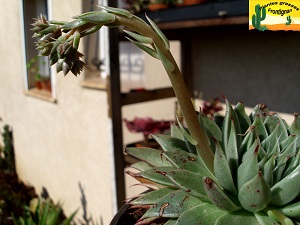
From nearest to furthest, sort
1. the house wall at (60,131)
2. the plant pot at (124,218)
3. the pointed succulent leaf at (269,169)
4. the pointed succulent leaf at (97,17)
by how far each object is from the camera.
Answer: the pointed succulent leaf at (97,17) < the pointed succulent leaf at (269,169) < the plant pot at (124,218) < the house wall at (60,131)

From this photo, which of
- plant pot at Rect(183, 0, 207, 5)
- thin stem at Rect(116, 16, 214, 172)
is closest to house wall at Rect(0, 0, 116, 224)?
plant pot at Rect(183, 0, 207, 5)

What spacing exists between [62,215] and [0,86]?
78.1 inches

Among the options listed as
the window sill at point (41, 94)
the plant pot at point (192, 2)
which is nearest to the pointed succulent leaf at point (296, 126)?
the plant pot at point (192, 2)

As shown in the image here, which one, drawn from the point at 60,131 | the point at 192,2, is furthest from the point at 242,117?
the point at 60,131

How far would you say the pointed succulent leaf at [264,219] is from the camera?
0.75 metres

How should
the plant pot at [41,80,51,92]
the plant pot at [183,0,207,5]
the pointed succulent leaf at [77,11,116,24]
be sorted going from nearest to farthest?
1. the pointed succulent leaf at [77,11,116,24]
2. the plant pot at [183,0,207,5]
3. the plant pot at [41,80,51,92]

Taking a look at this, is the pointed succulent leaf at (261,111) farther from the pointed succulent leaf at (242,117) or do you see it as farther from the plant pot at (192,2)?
the plant pot at (192,2)

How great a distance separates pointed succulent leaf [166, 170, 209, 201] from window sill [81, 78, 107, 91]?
1.85m

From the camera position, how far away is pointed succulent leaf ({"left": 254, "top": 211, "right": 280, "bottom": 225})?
754 millimetres

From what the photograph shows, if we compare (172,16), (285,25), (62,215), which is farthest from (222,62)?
(62,215)

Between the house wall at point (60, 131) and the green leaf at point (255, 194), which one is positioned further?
the house wall at point (60, 131)

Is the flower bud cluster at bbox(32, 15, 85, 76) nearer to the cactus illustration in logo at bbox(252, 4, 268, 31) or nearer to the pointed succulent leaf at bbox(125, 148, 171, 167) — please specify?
the pointed succulent leaf at bbox(125, 148, 171, 167)

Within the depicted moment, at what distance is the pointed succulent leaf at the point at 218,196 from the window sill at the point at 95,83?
75.7 inches

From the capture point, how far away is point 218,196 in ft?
2.46
